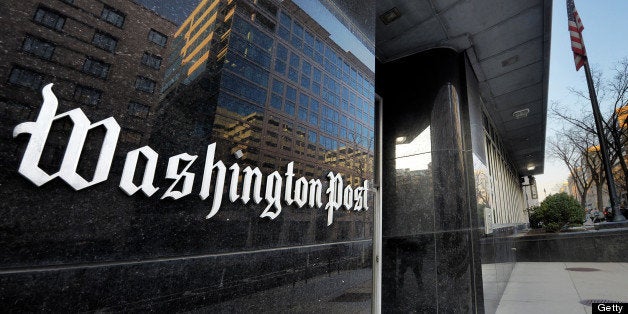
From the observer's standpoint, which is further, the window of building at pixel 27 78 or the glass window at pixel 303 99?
the glass window at pixel 303 99

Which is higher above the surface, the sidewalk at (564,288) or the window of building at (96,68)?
the window of building at (96,68)

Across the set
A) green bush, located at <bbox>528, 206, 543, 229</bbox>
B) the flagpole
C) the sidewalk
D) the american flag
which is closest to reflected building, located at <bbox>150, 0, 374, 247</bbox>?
the sidewalk

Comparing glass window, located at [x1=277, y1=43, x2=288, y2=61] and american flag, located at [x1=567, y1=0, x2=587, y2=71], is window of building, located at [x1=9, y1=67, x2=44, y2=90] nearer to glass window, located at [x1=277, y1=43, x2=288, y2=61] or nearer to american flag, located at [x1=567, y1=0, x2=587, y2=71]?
glass window, located at [x1=277, y1=43, x2=288, y2=61]

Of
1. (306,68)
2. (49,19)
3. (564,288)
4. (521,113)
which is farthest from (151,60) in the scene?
(521,113)

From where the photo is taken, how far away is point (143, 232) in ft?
4.20

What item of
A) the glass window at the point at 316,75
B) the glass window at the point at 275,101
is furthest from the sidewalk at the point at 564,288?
the glass window at the point at 275,101

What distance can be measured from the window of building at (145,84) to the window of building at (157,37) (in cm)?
23

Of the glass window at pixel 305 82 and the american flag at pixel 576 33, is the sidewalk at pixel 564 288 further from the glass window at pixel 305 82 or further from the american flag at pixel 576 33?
the american flag at pixel 576 33

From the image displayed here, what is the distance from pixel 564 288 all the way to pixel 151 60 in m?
8.65

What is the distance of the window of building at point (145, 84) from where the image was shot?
1354mm

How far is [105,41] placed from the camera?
126 cm

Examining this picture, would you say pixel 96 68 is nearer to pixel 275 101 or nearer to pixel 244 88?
pixel 244 88

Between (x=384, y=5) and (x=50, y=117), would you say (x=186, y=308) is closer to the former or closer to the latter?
(x=50, y=117)

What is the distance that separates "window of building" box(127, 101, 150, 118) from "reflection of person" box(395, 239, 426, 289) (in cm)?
438
